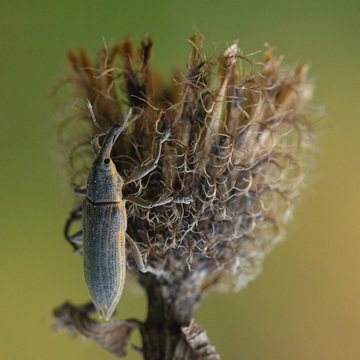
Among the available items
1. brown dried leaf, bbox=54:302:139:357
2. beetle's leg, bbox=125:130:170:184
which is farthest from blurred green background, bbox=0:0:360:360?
beetle's leg, bbox=125:130:170:184

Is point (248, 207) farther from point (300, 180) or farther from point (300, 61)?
point (300, 61)

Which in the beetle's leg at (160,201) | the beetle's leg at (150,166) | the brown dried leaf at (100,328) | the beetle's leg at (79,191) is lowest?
the brown dried leaf at (100,328)

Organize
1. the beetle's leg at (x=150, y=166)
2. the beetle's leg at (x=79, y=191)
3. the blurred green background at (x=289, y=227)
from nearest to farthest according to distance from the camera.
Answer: the beetle's leg at (x=150, y=166)
the beetle's leg at (x=79, y=191)
the blurred green background at (x=289, y=227)

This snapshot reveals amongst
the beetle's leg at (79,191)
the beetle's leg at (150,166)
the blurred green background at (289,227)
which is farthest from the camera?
the blurred green background at (289,227)

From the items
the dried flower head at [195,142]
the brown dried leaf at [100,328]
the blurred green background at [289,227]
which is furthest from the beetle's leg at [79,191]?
the blurred green background at [289,227]

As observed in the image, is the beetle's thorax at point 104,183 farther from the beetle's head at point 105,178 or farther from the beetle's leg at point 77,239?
the beetle's leg at point 77,239

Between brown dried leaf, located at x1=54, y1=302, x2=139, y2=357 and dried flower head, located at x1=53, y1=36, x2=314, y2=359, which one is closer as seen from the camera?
dried flower head, located at x1=53, y1=36, x2=314, y2=359

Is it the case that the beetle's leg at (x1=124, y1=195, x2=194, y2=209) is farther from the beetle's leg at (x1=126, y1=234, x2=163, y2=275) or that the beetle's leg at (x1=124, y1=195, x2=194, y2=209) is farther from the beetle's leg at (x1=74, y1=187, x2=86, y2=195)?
the beetle's leg at (x1=74, y1=187, x2=86, y2=195)
